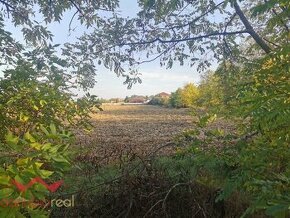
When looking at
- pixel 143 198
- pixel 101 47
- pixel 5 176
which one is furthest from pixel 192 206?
pixel 5 176

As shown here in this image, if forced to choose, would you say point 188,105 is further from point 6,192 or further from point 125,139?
point 125,139

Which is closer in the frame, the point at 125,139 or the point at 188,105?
the point at 188,105

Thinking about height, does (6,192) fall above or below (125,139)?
above

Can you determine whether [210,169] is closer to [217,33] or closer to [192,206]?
[192,206]

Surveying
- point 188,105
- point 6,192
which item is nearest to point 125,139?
point 188,105

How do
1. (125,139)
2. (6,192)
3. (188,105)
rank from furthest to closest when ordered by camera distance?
(125,139), (188,105), (6,192)

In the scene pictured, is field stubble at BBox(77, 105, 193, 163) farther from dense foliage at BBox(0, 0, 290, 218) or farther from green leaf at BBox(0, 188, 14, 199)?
green leaf at BBox(0, 188, 14, 199)

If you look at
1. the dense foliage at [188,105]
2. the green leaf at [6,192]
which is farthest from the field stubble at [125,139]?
the green leaf at [6,192]

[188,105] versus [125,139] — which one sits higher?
[188,105]

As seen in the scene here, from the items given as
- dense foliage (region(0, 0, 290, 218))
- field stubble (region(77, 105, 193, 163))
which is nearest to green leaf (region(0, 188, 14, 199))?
dense foliage (region(0, 0, 290, 218))

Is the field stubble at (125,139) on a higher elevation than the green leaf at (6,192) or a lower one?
lower

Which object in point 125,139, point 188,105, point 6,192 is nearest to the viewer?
point 6,192

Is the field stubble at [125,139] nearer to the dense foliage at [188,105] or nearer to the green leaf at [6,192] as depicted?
the dense foliage at [188,105]

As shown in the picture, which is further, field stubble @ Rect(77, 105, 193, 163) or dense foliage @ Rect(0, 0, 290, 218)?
field stubble @ Rect(77, 105, 193, 163)
